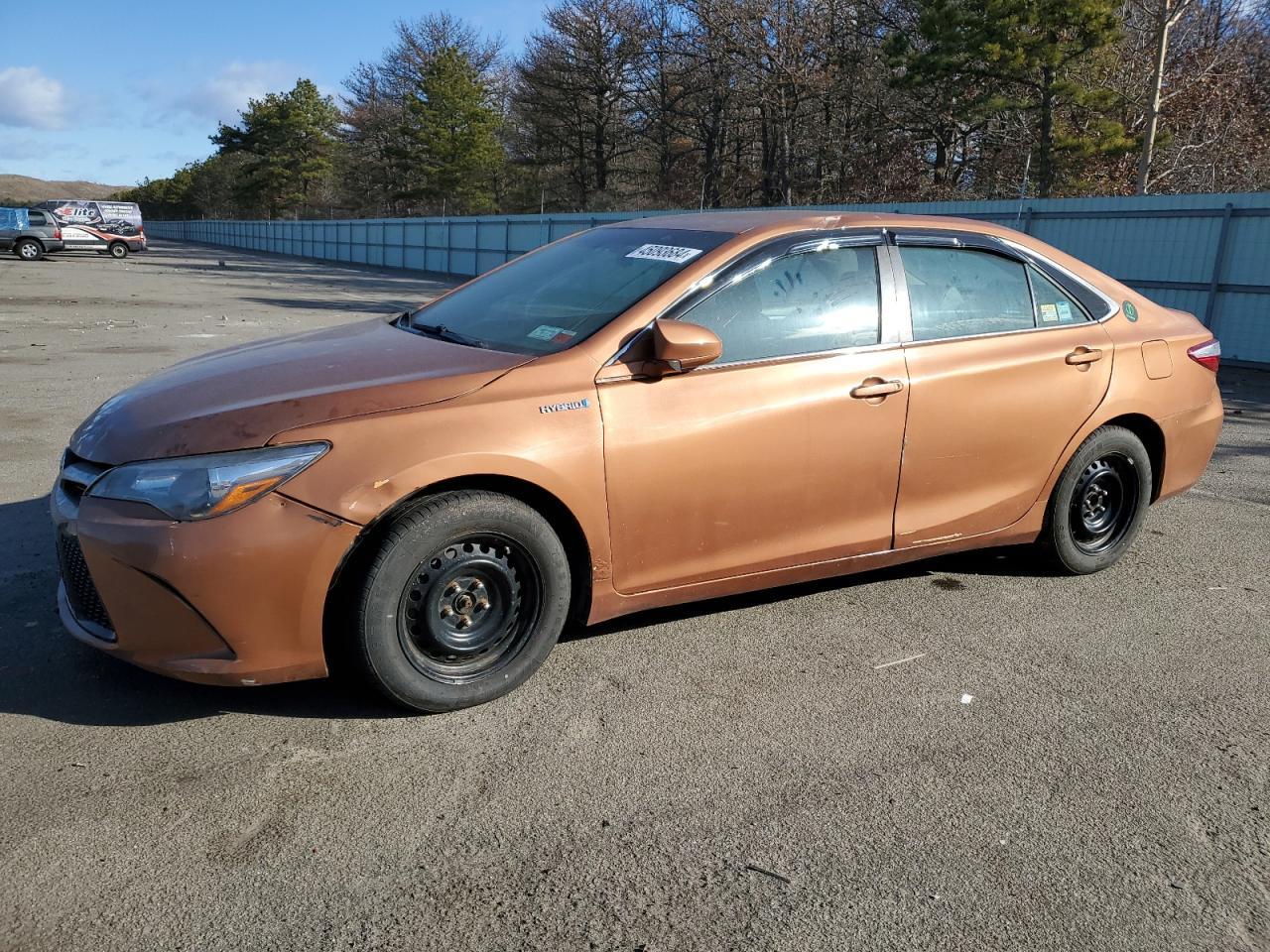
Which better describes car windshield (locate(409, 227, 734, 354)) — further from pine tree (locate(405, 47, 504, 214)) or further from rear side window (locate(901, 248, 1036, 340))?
pine tree (locate(405, 47, 504, 214))

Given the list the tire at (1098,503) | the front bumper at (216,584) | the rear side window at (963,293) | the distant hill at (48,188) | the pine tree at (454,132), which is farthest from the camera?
the distant hill at (48,188)

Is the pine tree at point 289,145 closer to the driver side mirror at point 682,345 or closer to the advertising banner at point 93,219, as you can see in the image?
the advertising banner at point 93,219

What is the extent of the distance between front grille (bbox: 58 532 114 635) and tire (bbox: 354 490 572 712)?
2.62 feet

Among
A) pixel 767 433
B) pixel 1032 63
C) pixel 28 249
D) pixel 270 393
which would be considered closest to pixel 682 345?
pixel 767 433

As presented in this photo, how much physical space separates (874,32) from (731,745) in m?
38.2

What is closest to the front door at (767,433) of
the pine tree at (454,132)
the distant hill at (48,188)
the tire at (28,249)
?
the tire at (28,249)

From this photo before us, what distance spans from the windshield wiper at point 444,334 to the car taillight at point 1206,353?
3490 millimetres

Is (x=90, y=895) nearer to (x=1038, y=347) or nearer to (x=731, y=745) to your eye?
(x=731, y=745)

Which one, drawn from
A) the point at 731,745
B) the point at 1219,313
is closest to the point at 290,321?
the point at 1219,313

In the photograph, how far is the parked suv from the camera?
34281mm

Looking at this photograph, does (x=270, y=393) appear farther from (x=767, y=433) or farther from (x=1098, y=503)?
(x=1098, y=503)

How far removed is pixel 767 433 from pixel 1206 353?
2736mm

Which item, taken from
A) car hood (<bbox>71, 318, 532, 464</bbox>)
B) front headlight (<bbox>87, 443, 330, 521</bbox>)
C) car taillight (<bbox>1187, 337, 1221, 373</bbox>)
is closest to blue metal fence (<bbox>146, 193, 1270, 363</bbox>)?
car taillight (<bbox>1187, 337, 1221, 373</bbox>)

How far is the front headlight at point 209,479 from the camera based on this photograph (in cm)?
289
